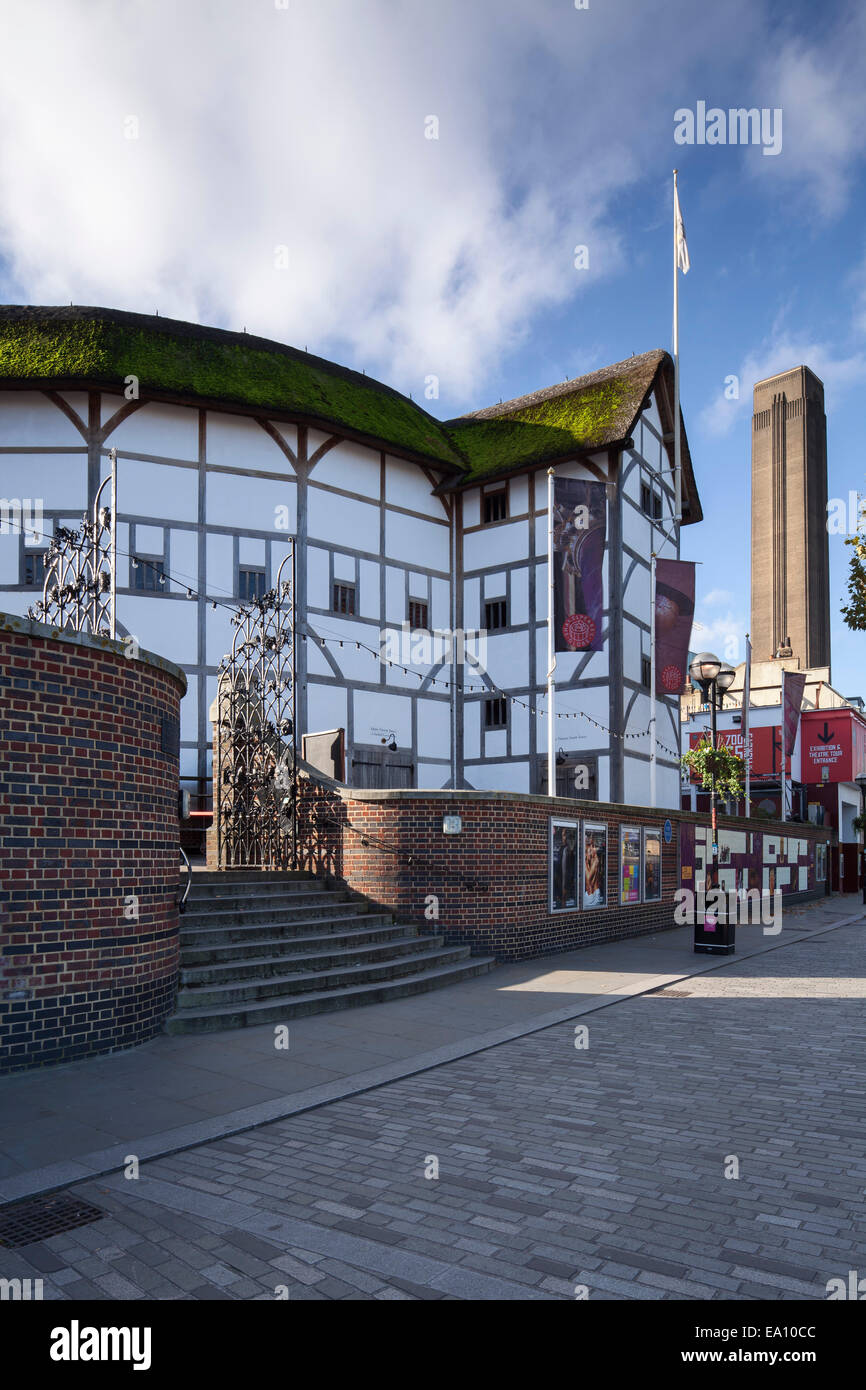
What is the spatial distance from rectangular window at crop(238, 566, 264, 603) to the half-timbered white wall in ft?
0.63

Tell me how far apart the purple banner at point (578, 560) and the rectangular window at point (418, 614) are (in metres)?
6.90

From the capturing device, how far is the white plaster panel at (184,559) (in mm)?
20328

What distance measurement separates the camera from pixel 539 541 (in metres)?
25.0

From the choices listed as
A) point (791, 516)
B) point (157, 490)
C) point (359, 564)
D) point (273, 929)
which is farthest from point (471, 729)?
point (791, 516)

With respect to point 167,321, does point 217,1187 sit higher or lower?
lower

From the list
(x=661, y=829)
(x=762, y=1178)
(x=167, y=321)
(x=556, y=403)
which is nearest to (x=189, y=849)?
(x=661, y=829)

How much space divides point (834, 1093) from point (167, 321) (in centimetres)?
2157

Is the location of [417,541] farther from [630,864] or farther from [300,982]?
[300,982]

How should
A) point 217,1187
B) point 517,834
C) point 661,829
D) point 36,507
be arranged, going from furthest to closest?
point 36,507 → point 661,829 → point 517,834 → point 217,1187

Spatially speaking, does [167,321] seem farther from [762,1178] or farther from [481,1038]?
[762,1178]

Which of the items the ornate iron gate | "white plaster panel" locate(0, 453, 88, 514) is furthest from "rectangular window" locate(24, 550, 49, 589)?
the ornate iron gate

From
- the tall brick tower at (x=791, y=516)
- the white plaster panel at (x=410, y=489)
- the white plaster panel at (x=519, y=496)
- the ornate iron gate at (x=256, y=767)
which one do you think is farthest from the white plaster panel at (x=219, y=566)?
the tall brick tower at (x=791, y=516)

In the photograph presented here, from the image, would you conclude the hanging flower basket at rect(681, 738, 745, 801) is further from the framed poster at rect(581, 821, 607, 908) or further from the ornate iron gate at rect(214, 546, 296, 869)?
the ornate iron gate at rect(214, 546, 296, 869)
